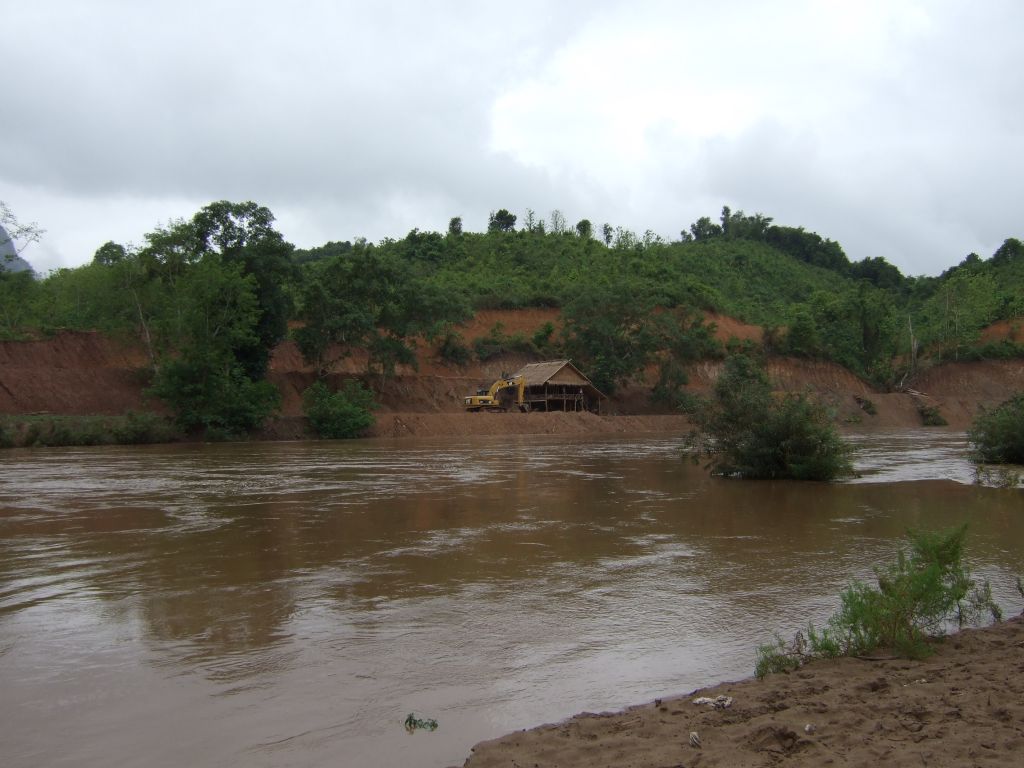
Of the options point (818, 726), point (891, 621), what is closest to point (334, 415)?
point (891, 621)

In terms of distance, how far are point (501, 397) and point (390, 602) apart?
47.6 m

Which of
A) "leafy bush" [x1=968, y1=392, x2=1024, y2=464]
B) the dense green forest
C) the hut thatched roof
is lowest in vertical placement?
"leafy bush" [x1=968, y1=392, x2=1024, y2=464]

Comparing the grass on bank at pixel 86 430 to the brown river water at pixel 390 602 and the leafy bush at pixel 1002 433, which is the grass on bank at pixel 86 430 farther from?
the leafy bush at pixel 1002 433

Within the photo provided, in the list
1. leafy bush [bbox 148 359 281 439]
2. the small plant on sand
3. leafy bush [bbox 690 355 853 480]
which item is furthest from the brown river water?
leafy bush [bbox 148 359 281 439]

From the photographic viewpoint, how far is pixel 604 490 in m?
A: 17.5

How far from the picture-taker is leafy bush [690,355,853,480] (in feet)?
59.7

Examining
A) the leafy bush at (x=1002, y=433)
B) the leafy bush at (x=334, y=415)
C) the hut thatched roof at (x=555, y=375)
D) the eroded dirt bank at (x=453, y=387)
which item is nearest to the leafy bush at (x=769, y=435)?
the eroded dirt bank at (x=453, y=387)

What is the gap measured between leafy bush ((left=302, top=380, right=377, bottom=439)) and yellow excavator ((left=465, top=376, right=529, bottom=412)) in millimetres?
9554

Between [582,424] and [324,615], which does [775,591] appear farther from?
[582,424]

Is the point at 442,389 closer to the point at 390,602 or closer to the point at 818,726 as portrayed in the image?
the point at 390,602

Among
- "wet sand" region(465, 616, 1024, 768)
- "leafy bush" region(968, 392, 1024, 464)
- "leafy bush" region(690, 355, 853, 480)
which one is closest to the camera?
"wet sand" region(465, 616, 1024, 768)

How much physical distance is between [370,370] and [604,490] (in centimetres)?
3714

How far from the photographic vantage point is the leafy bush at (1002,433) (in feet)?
69.6

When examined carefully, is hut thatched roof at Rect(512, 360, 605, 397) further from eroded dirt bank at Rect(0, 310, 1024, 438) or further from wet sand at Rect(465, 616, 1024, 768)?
wet sand at Rect(465, 616, 1024, 768)
